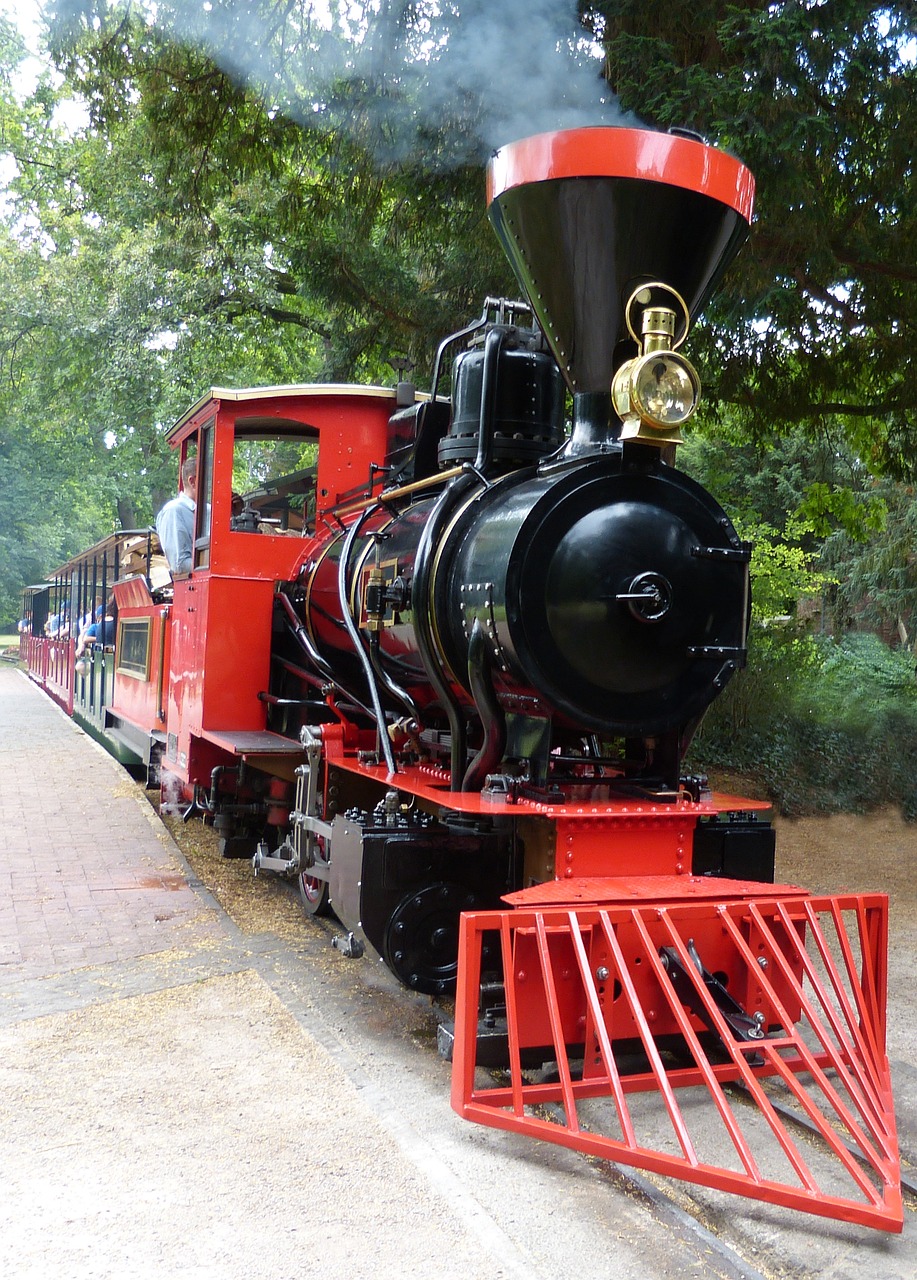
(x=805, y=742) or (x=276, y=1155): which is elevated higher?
(x=805, y=742)

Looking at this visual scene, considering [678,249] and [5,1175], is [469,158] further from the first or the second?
[5,1175]

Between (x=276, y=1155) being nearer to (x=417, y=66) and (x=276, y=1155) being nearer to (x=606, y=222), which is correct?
(x=606, y=222)

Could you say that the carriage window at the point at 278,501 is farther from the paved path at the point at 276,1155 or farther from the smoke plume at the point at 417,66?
the paved path at the point at 276,1155

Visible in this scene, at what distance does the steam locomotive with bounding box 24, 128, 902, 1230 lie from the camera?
3.10 meters

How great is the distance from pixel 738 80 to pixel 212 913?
4681mm

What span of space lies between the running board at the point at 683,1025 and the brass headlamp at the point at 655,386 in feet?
4.79

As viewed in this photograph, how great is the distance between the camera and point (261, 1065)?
370cm

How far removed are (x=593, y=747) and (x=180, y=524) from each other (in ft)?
12.3

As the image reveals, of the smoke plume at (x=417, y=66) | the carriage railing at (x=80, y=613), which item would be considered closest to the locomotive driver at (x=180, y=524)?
the carriage railing at (x=80, y=613)

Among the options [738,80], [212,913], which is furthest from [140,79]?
[212,913]

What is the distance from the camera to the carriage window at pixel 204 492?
20.2 feet

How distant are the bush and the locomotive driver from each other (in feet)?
17.6

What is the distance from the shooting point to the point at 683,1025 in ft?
9.70

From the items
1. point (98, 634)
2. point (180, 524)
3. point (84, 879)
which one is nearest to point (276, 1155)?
point (84, 879)
